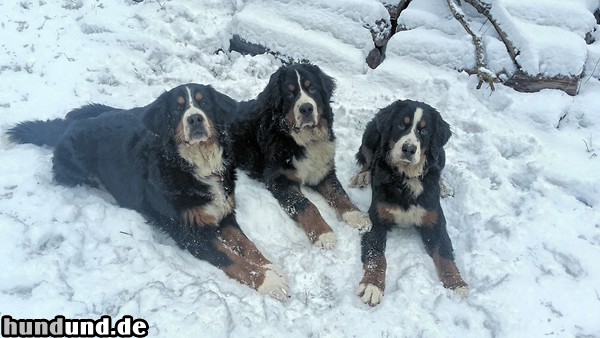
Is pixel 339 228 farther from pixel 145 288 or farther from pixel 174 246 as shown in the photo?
pixel 145 288

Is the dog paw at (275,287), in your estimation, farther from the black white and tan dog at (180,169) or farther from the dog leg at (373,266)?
the dog leg at (373,266)

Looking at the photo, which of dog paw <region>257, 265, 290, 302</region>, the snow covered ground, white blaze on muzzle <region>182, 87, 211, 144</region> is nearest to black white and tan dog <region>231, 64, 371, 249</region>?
the snow covered ground

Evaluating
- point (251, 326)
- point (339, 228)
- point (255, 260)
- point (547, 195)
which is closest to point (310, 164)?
point (339, 228)

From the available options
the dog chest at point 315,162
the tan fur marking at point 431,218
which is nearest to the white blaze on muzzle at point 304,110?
the dog chest at point 315,162

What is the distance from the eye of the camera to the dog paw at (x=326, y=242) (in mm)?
4180

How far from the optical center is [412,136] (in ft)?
13.3

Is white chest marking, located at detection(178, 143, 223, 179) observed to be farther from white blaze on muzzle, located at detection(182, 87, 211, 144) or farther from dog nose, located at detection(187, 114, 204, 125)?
dog nose, located at detection(187, 114, 204, 125)

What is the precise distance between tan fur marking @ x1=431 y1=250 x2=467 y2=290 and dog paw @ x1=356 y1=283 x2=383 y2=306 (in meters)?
0.53

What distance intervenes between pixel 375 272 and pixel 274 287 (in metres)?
0.81

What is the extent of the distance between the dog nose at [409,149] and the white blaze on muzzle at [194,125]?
159cm

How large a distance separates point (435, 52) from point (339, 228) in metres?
3.09

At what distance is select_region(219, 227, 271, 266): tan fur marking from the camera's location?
13.0 ft

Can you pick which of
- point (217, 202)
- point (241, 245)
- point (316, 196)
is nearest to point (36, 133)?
point (217, 202)

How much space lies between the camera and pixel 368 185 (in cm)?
504
